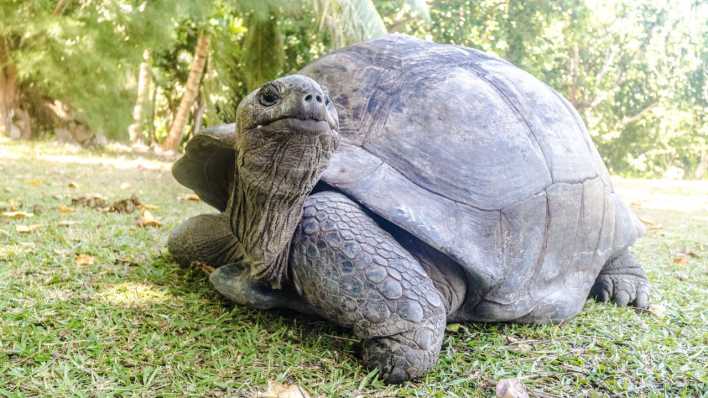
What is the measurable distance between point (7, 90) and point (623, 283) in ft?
32.0

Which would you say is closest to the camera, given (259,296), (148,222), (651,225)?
(259,296)

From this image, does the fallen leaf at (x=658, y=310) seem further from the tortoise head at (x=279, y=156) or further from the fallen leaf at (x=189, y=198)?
the fallen leaf at (x=189, y=198)

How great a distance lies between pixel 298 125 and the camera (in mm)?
1616

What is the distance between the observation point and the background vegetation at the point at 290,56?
29.2 ft

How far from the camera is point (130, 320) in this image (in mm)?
2016

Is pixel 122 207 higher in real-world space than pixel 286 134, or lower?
lower

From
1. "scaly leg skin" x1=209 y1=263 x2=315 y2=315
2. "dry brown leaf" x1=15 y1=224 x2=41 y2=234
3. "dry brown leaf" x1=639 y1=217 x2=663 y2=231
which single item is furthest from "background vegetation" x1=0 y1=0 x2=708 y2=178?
"scaly leg skin" x1=209 y1=263 x2=315 y2=315

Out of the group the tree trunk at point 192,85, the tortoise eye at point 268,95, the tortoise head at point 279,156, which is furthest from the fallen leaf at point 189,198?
the tree trunk at point 192,85

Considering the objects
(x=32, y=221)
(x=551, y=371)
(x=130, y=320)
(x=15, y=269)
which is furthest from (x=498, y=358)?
(x=32, y=221)

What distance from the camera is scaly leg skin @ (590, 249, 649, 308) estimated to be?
2695 millimetres

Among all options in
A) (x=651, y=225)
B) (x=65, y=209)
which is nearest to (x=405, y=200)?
(x=65, y=209)

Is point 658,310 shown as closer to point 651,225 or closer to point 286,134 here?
point 286,134

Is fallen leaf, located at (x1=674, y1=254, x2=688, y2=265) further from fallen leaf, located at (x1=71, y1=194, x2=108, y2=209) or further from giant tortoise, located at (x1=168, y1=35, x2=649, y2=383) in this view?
fallen leaf, located at (x1=71, y1=194, x2=108, y2=209)

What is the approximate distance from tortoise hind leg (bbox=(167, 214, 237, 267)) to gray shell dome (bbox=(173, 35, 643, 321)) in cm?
22
